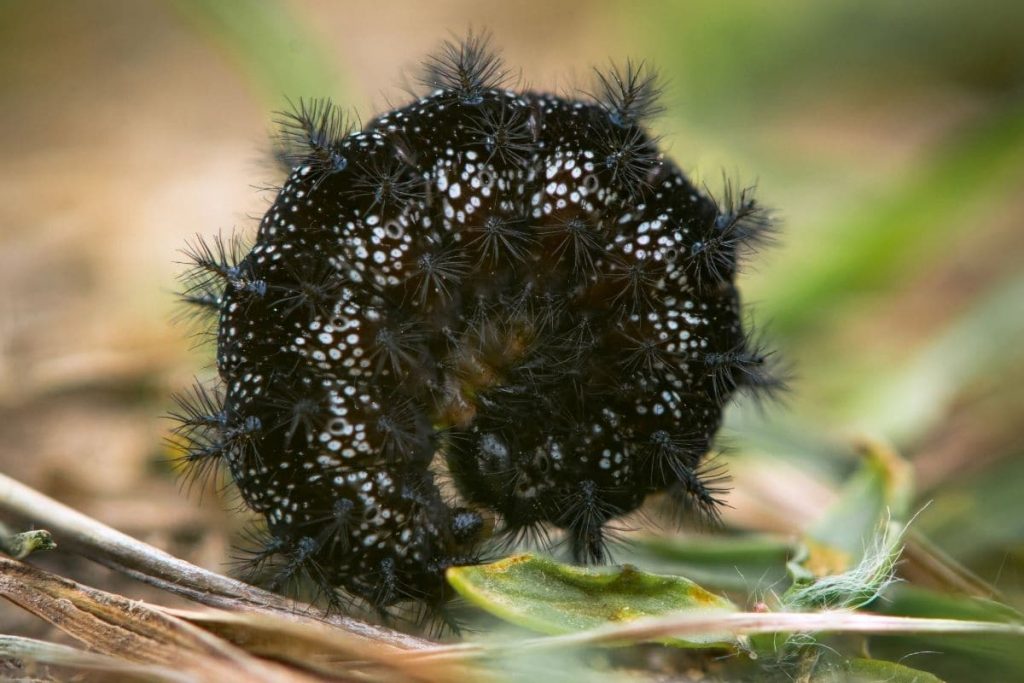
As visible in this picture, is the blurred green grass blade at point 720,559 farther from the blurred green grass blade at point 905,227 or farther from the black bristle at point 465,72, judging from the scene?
the blurred green grass blade at point 905,227

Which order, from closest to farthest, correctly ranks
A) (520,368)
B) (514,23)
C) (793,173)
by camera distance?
(520,368), (793,173), (514,23)

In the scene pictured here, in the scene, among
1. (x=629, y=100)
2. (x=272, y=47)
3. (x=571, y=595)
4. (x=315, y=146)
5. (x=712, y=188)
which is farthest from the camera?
(x=712, y=188)

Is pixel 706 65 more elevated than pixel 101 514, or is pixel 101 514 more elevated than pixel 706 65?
pixel 706 65

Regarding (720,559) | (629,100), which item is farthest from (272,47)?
(720,559)

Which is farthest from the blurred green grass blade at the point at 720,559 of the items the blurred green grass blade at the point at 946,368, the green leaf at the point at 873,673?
the blurred green grass blade at the point at 946,368

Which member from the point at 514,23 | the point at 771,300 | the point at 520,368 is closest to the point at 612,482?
the point at 520,368

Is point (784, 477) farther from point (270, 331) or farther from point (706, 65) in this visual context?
point (706, 65)

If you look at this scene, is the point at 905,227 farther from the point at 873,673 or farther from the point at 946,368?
the point at 873,673

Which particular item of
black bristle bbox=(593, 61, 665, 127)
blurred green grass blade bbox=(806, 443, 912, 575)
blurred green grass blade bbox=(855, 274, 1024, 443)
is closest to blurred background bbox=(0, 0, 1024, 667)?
blurred green grass blade bbox=(855, 274, 1024, 443)
